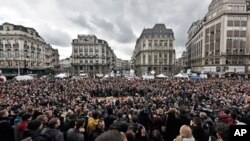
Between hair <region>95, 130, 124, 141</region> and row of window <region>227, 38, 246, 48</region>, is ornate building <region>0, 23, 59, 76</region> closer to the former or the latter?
row of window <region>227, 38, 246, 48</region>

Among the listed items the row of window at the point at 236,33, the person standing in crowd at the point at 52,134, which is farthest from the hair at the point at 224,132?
the row of window at the point at 236,33

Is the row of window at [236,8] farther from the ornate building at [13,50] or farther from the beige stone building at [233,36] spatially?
the ornate building at [13,50]

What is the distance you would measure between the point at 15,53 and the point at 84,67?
4497 cm

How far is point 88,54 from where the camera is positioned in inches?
4227

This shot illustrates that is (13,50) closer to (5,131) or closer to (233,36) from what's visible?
(5,131)

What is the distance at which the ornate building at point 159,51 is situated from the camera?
9519cm

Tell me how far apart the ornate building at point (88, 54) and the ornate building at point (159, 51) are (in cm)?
2591

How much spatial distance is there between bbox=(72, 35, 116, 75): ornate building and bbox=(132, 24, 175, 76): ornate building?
25908 mm

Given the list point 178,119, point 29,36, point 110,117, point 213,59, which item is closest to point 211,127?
point 178,119

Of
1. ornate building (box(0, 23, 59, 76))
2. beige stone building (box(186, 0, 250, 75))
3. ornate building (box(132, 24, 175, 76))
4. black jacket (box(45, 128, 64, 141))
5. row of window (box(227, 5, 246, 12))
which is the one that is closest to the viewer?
black jacket (box(45, 128, 64, 141))

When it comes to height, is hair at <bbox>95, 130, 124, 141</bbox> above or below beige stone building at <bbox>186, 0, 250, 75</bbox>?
below

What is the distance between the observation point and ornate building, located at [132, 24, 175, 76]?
95.2m

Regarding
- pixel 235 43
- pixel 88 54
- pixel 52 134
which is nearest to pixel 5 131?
pixel 52 134

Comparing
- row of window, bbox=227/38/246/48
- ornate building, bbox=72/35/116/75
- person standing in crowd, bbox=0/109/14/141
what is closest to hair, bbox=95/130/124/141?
person standing in crowd, bbox=0/109/14/141
